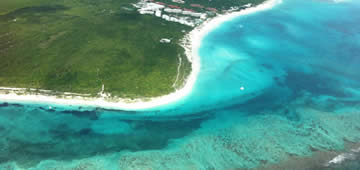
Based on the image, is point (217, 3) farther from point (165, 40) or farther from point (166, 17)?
point (165, 40)

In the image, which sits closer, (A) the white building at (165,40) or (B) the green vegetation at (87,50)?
(B) the green vegetation at (87,50)

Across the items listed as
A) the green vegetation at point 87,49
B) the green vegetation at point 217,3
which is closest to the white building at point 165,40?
the green vegetation at point 87,49

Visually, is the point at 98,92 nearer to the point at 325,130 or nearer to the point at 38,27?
the point at 38,27

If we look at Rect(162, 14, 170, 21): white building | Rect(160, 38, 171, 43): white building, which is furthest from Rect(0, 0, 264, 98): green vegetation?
Rect(162, 14, 170, 21): white building

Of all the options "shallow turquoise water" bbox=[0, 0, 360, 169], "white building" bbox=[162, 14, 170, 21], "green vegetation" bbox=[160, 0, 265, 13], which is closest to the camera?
"shallow turquoise water" bbox=[0, 0, 360, 169]

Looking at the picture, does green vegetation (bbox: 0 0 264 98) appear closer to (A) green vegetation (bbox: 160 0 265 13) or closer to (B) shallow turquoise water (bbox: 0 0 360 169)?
(B) shallow turquoise water (bbox: 0 0 360 169)

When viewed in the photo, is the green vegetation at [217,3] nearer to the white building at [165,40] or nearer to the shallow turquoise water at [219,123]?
the white building at [165,40]

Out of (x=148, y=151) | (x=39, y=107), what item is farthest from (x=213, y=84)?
(x=39, y=107)
